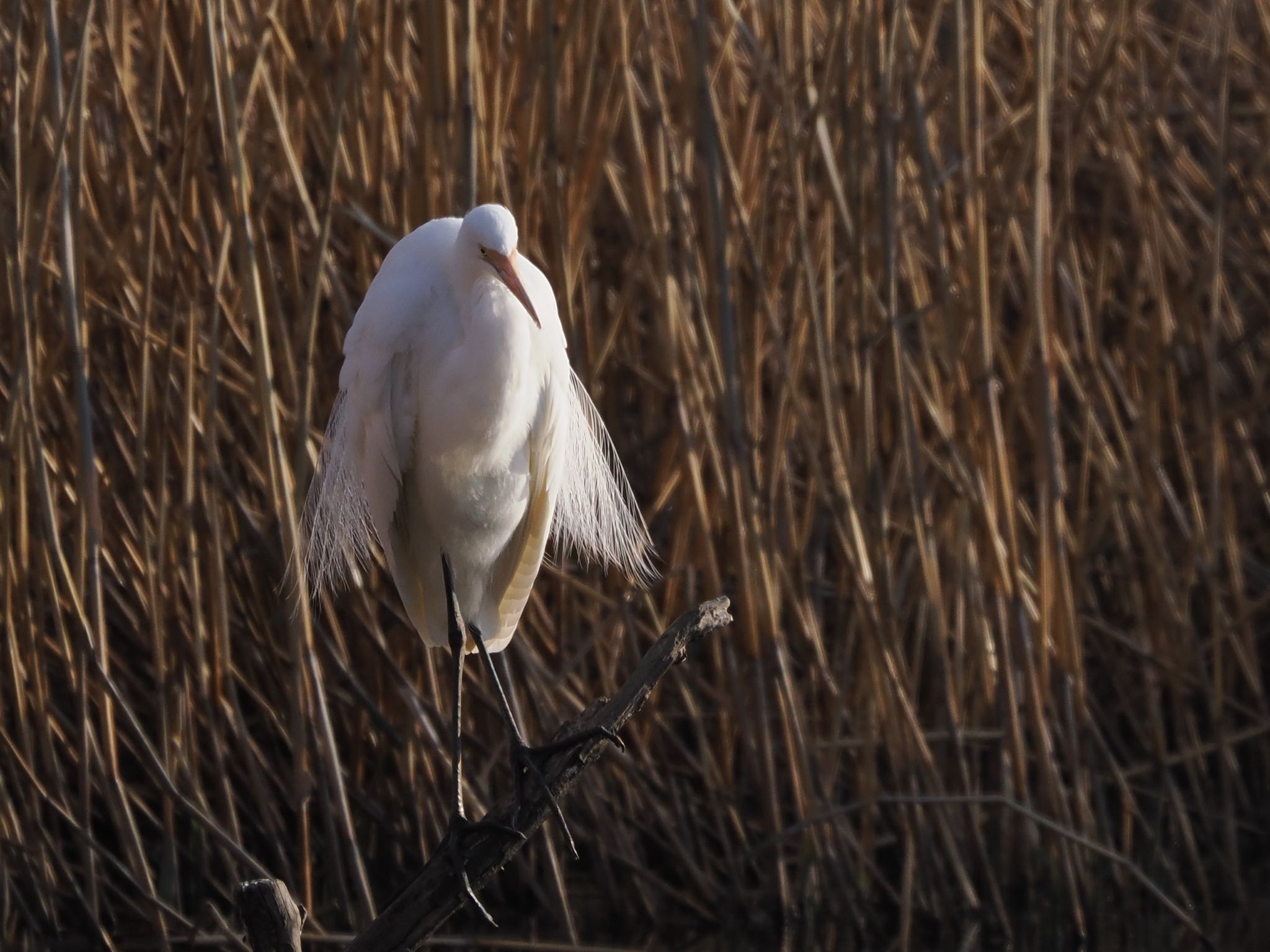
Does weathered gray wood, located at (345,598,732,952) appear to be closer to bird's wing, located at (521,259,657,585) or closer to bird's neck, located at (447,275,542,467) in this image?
bird's neck, located at (447,275,542,467)

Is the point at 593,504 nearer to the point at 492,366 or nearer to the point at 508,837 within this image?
the point at 492,366

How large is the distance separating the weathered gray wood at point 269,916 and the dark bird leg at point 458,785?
0.22 metres

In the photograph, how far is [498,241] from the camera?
5.46ft

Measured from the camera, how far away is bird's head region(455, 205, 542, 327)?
65.4 inches

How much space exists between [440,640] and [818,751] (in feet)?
2.98

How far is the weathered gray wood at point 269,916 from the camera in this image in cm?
138

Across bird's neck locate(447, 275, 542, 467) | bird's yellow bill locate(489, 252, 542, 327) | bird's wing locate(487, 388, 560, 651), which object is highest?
bird's yellow bill locate(489, 252, 542, 327)

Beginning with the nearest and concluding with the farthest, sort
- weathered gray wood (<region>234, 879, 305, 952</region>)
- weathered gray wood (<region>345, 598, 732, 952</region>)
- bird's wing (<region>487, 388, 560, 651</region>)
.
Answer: weathered gray wood (<region>234, 879, 305, 952</region>), weathered gray wood (<region>345, 598, 732, 952</region>), bird's wing (<region>487, 388, 560, 651</region>)

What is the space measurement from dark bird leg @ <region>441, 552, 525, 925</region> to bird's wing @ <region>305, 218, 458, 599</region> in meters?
0.13

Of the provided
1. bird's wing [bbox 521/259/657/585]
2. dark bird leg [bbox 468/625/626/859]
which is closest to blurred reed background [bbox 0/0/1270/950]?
bird's wing [bbox 521/259/657/585]

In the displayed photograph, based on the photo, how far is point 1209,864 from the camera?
3.16m

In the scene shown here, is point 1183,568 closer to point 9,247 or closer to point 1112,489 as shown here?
point 1112,489

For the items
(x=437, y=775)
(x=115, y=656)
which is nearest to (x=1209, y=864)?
(x=437, y=775)

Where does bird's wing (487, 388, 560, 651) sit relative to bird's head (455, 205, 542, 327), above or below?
below
